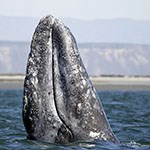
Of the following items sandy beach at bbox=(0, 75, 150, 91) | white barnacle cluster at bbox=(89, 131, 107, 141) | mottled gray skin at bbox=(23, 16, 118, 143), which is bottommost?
sandy beach at bbox=(0, 75, 150, 91)

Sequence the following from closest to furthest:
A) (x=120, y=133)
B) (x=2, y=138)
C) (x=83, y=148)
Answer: (x=83, y=148), (x=2, y=138), (x=120, y=133)

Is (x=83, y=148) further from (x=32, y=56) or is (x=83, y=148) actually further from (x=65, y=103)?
(x=32, y=56)

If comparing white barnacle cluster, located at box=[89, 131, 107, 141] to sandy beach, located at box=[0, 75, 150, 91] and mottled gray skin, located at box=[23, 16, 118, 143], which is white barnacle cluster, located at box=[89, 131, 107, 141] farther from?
sandy beach, located at box=[0, 75, 150, 91]

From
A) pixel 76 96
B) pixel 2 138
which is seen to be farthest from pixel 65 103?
pixel 2 138

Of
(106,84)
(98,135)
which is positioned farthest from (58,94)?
(106,84)

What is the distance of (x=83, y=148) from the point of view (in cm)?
949

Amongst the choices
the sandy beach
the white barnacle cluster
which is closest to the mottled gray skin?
the white barnacle cluster

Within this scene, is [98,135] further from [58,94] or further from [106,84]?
[106,84]

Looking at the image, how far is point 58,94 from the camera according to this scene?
966 cm

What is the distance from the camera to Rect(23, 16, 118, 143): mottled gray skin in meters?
9.59

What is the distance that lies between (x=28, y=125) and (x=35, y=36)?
1.31 m

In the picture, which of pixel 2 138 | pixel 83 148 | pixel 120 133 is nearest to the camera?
pixel 83 148

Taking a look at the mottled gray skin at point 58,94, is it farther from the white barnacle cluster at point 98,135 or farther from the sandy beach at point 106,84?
the sandy beach at point 106,84

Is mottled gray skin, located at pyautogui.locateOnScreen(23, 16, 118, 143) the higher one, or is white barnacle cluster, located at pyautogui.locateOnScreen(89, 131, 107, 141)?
mottled gray skin, located at pyautogui.locateOnScreen(23, 16, 118, 143)
